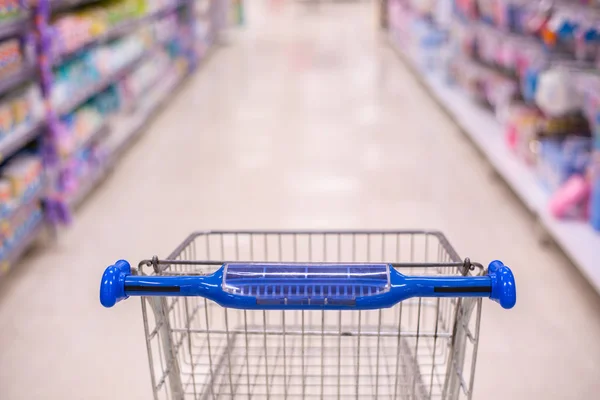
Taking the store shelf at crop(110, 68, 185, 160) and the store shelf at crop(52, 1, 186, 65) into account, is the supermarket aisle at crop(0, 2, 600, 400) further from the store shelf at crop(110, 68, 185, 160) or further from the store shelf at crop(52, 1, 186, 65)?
the store shelf at crop(52, 1, 186, 65)

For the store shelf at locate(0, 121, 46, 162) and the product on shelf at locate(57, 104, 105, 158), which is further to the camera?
the product on shelf at locate(57, 104, 105, 158)

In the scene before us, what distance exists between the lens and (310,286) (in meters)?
1.22

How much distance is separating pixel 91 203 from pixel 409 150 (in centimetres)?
253

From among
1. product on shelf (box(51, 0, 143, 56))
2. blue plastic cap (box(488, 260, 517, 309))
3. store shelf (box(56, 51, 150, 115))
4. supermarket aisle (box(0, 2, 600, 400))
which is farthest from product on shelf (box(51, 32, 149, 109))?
blue plastic cap (box(488, 260, 517, 309))

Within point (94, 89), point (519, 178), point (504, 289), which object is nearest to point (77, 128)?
point (94, 89)

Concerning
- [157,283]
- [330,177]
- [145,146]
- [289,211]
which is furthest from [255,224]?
[157,283]

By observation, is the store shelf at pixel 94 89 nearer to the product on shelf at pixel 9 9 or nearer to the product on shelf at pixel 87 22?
the product on shelf at pixel 87 22

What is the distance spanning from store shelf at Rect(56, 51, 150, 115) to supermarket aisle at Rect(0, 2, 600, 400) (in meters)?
0.58

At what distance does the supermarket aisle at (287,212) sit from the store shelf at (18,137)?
0.59m

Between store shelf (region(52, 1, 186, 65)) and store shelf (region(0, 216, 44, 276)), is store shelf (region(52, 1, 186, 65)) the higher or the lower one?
the higher one

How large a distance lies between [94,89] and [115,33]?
1145mm

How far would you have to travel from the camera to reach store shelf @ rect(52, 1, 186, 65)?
4188 millimetres

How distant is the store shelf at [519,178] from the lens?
9.54ft

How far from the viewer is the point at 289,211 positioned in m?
3.98
